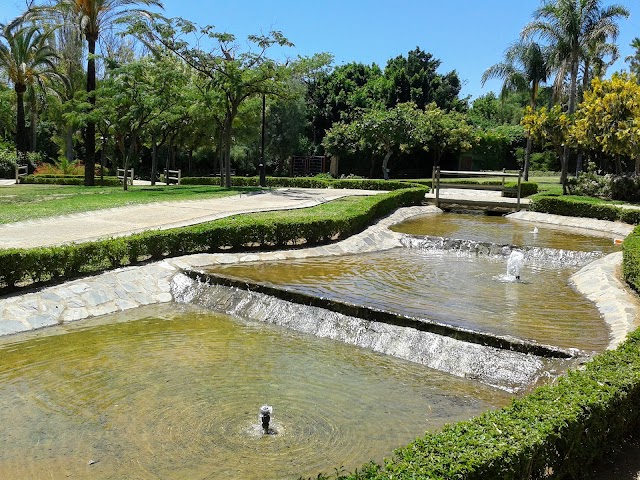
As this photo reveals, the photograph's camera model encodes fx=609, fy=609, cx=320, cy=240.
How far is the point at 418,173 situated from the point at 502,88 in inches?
333

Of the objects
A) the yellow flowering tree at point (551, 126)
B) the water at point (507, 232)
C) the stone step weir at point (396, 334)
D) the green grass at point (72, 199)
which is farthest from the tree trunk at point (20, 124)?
the stone step weir at point (396, 334)

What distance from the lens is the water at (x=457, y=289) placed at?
29.2ft

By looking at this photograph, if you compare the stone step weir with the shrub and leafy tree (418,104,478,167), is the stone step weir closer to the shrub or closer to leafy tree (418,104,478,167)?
the shrub

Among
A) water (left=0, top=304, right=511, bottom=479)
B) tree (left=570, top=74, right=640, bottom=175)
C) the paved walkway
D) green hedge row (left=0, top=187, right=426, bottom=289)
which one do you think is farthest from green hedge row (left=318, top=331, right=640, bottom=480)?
tree (left=570, top=74, right=640, bottom=175)

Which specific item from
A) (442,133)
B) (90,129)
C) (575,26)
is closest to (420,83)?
(442,133)

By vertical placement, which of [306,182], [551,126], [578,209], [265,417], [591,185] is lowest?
[265,417]

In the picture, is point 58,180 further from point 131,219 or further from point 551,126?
point 551,126

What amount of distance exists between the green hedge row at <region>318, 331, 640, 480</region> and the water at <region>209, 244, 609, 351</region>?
266 cm

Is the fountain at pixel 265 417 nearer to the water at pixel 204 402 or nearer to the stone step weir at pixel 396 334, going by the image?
the water at pixel 204 402

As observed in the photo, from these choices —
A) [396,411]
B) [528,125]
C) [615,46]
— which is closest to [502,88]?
[615,46]

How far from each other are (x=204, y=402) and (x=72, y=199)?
17.0 meters

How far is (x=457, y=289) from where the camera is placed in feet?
37.2

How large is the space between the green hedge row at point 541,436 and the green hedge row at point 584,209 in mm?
15289

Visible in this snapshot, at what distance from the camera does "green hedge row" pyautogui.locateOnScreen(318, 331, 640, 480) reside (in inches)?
151
